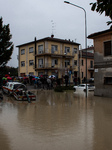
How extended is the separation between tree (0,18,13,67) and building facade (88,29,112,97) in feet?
34.1

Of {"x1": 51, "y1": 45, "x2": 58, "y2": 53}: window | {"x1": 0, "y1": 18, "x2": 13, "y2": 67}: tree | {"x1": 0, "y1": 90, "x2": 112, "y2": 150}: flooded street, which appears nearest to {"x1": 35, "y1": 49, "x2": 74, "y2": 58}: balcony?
{"x1": 51, "y1": 45, "x2": 58, "y2": 53}: window

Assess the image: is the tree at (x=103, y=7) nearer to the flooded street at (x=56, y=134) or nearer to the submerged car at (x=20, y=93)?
the flooded street at (x=56, y=134)

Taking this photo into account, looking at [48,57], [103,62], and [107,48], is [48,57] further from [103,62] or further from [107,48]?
[107,48]

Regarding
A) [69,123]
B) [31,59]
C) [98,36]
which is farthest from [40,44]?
[69,123]

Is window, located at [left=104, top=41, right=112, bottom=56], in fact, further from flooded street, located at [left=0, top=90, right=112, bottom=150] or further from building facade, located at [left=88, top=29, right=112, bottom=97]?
flooded street, located at [left=0, top=90, right=112, bottom=150]

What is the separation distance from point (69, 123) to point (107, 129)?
5.35 ft

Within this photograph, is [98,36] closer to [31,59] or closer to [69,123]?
[69,123]

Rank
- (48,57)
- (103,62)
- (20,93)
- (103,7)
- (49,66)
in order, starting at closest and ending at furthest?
1. (103,7)
2. (20,93)
3. (103,62)
4. (49,66)
5. (48,57)

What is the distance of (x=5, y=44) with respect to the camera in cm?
2286

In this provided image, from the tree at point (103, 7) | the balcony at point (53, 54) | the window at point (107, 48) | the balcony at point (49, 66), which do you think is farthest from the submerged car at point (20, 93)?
the balcony at point (53, 54)

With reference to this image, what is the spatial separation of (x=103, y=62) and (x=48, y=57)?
2314cm

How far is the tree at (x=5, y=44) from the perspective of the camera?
74.2ft

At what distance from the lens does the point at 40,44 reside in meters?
40.4

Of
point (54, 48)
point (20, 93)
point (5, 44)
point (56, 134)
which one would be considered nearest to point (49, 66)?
point (54, 48)
